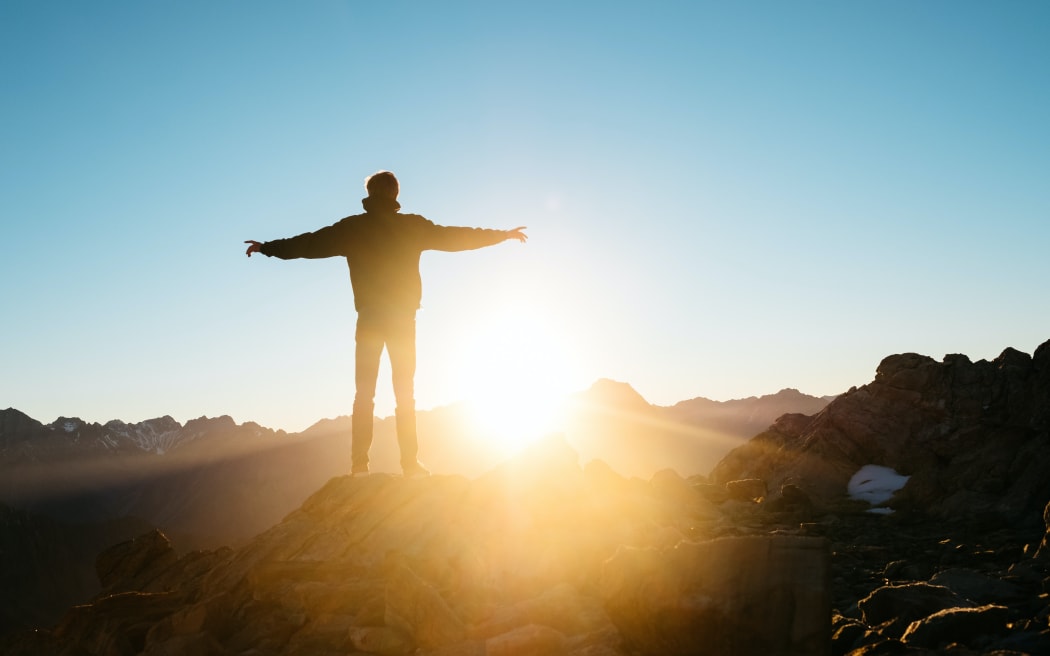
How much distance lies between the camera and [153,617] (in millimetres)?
9516

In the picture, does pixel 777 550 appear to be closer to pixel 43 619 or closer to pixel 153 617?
pixel 153 617

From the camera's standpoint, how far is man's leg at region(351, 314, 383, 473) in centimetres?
1175

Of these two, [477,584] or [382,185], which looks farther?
[382,185]

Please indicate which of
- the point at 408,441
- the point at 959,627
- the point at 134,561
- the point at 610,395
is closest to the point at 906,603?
the point at 959,627

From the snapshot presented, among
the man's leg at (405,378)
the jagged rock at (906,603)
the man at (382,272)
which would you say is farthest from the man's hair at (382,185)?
the jagged rock at (906,603)

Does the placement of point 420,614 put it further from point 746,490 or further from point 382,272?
point 746,490

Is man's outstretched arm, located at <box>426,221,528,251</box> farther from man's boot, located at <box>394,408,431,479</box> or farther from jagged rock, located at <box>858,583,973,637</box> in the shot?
jagged rock, located at <box>858,583,973,637</box>

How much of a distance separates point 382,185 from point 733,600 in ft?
29.9

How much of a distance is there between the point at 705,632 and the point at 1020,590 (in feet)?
14.6

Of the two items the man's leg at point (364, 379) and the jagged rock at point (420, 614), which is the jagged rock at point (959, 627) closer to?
the jagged rock at point (420, 614)

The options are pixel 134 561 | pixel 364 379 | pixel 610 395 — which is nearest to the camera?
pixel 364 379

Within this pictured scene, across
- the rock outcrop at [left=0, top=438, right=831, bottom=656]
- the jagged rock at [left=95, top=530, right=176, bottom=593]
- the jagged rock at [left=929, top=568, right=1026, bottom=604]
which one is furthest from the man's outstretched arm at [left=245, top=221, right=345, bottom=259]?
the jagged rock at [left=929, top=568, right=1026, bottom=604]

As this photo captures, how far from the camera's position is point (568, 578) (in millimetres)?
8664

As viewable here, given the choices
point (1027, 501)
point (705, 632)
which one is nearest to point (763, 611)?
point (705, 632)
